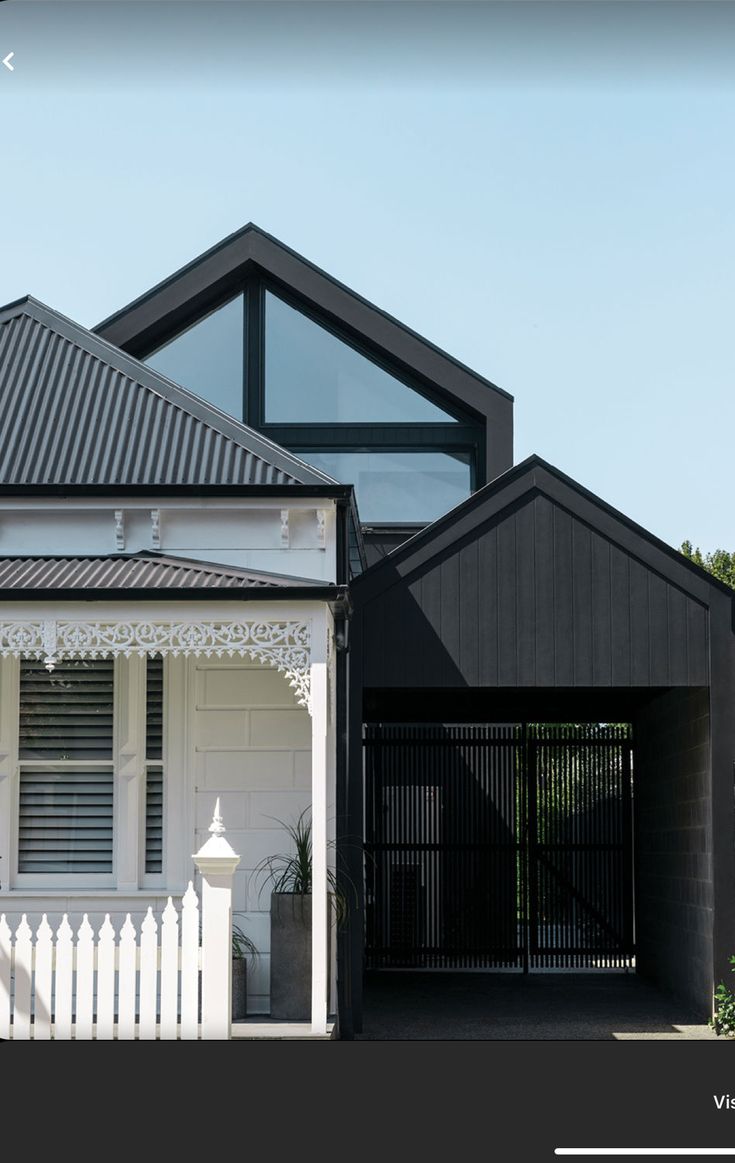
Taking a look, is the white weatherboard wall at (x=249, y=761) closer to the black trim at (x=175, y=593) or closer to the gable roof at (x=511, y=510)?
the gable roof at (x=511, y=510)

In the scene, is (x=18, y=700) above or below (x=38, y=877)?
above

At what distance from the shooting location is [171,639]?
9.63 meters

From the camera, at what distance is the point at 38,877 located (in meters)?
10.9

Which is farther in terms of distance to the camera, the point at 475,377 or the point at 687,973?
the point at 475,377

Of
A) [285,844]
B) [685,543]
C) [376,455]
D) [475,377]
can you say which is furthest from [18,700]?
[685,543]

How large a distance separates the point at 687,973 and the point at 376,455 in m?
6.18

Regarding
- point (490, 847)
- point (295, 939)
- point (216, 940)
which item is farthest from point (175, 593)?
point (490, 847)

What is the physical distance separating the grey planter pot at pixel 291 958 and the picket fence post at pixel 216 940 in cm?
187

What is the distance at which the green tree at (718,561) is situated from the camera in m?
27.9

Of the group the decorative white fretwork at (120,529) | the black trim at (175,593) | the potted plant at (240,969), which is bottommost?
the potted plant at (240,969)

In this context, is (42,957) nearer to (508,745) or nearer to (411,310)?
(508,745)

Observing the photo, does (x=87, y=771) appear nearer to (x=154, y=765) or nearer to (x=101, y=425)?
(x=154, y=765)

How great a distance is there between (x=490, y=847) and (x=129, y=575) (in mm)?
6885

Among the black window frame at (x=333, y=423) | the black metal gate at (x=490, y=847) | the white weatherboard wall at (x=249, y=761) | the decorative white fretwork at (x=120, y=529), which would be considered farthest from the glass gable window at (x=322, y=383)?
the white weatherboard wall at (x=249, y=761)
